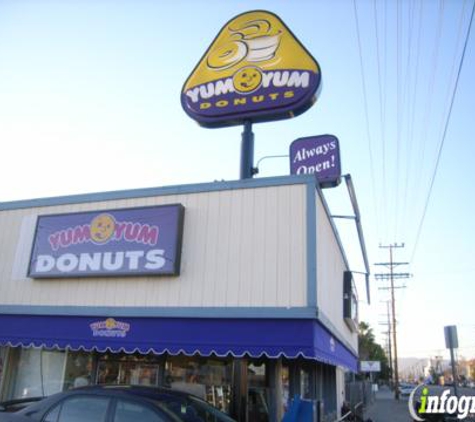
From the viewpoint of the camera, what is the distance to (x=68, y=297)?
10.0 meters

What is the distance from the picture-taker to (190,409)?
548 cm

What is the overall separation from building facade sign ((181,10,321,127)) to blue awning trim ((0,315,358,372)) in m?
5.54

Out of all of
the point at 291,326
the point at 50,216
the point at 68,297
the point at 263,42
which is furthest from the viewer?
the point at 263,42

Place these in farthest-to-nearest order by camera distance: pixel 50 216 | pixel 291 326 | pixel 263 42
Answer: pixel 263 42 < pixel 50 216 < pixel 291 326

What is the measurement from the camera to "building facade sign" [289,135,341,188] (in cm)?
1408

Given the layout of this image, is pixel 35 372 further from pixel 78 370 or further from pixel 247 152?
pixel 247 152

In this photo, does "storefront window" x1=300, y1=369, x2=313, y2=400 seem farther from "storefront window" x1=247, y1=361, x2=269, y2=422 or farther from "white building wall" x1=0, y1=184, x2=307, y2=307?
"white building wall" x1=0, y1=184, x2=307, y2=307

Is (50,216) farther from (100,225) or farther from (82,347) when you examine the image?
(82,347)

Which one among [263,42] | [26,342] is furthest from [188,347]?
[263,42]

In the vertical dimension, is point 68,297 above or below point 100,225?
below

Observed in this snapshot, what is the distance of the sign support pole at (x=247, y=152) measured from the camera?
11.7 m

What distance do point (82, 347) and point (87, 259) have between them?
6.17 feet

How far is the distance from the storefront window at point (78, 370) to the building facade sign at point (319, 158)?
26.2 ft
